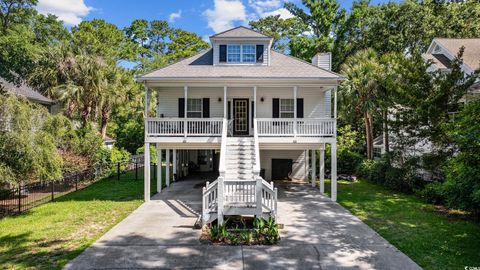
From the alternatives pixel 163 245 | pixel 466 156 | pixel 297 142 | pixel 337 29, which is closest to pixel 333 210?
pixel 297 142

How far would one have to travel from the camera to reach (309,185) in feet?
59.2

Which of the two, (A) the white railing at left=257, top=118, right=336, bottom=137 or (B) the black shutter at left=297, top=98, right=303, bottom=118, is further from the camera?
(B) the black shutter at left=297, top=98, right=303, bottom=118

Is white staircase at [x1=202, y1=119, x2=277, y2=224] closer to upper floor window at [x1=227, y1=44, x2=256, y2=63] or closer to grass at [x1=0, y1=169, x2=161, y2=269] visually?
grass at [x1=0, y1=169, x2=161, y2=269]

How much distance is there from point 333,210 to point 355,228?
7.56 ft

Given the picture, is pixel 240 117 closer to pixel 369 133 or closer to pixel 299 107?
pixel 299 107

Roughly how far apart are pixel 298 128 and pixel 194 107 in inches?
238

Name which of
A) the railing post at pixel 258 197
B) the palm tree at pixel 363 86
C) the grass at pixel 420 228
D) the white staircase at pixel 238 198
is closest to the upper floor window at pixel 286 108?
the grass at pixel 420 228

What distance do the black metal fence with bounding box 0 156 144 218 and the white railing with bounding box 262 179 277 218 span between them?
9.33m

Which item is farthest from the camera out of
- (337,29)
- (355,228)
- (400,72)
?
(337,29)

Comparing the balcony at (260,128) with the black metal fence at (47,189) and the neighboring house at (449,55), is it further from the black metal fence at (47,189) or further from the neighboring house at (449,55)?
the neighboring house at (449,55)

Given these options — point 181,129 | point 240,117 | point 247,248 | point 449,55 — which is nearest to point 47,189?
point 181,129

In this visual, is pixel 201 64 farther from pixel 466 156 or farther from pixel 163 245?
pixel 466 156

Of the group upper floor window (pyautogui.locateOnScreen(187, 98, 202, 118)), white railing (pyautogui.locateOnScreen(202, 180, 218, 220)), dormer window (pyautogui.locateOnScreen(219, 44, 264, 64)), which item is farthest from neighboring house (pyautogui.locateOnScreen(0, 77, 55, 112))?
white railing (pyautogui.locateOnScreen(202, 180, 218, 220))

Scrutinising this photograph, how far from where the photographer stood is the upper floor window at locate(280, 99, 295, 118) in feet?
55.4
